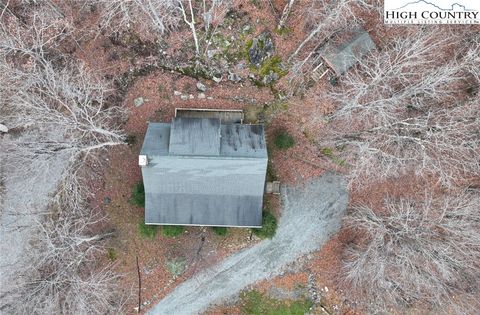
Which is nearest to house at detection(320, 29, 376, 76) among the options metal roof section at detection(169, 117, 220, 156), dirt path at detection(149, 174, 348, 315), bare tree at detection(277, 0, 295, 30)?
bare tree at detection(277, 0, 295, 30)

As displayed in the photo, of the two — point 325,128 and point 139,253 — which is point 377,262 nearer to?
point 325,128

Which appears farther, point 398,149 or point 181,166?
point 398,149

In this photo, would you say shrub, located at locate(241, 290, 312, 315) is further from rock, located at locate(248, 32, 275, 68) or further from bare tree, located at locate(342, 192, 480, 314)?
rock, located at locate(248, 32, 275, 68)

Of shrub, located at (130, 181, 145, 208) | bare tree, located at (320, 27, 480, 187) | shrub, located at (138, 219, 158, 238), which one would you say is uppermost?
bare tree, located at (320, 27, 480, 187)

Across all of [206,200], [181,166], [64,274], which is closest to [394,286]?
[206,200]

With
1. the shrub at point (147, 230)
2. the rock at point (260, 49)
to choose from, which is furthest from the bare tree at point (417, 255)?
the shrub at point (147, 230)
